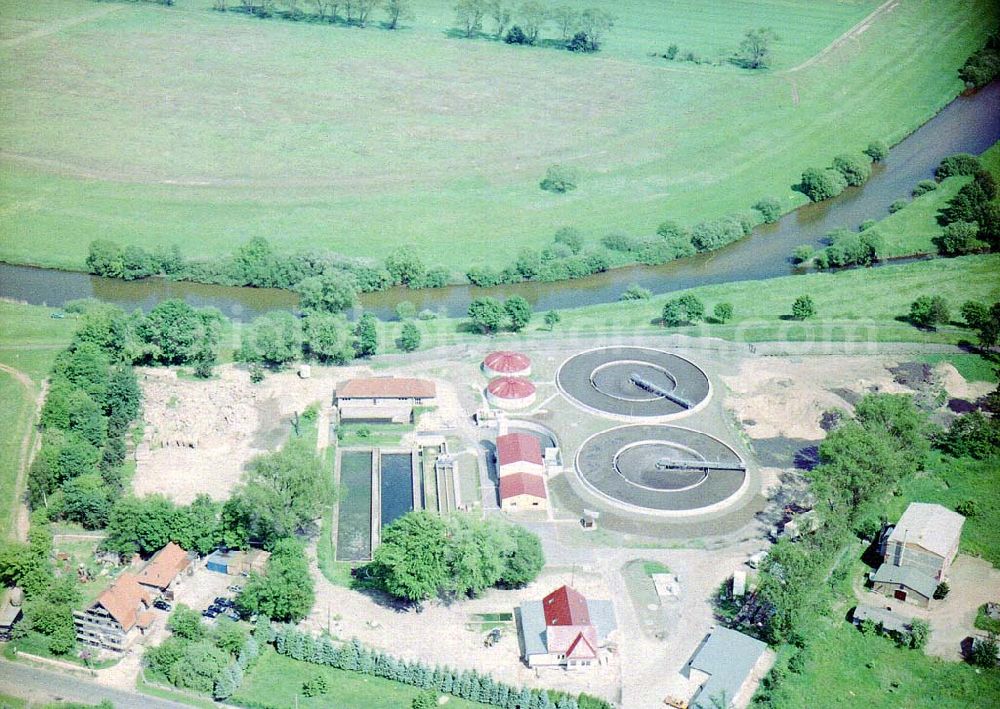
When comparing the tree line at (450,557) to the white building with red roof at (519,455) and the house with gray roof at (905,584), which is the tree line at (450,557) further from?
the house with gray roof at (905,584)

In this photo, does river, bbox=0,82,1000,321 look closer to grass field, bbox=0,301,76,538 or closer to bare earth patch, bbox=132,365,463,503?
grass field, bbox=0,301,76,538

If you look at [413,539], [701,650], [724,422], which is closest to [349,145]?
[724,422]

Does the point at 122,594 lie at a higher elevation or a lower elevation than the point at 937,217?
lower

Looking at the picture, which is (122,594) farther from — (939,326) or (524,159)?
(524,159)

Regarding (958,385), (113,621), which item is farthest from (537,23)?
(113,621)

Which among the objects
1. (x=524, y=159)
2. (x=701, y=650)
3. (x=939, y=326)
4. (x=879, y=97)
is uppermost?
(x=879, y=97)

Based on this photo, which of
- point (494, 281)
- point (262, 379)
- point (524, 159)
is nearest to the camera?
point (262, 379)

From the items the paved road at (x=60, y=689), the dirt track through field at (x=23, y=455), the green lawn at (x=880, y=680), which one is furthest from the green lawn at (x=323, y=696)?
the dirt track through field at (x=23, y=455)
